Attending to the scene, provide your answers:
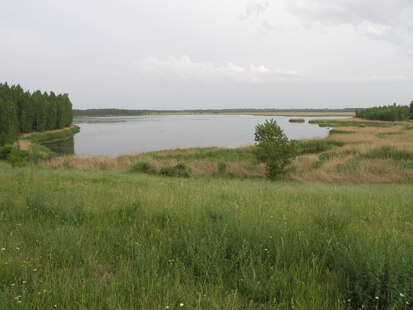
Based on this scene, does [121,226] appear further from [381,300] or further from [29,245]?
[381,300]

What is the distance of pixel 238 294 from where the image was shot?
2277 mm

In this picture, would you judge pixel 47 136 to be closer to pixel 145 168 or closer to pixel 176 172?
pixel 145 168

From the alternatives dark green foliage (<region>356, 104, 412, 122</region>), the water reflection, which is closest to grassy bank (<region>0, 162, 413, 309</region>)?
the water reflection

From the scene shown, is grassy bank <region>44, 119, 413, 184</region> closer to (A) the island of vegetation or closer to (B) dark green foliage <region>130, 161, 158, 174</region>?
(B) dark green foliage <region>130, 161, 158, 174</region>

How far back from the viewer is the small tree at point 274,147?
50.7 feet

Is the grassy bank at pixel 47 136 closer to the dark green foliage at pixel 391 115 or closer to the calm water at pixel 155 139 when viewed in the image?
the calm water at pixel 155 139

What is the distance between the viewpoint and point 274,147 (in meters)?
15.5

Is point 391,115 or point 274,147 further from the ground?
point 391,115

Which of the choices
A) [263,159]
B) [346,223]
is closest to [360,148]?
[263,159]

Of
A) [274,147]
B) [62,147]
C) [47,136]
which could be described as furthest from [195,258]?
[47,136]

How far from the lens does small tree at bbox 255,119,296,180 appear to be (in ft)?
50.7

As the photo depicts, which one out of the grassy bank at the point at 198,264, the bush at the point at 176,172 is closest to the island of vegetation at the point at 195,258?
the grassy bank at the point at 198,264

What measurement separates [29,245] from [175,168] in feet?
46.8

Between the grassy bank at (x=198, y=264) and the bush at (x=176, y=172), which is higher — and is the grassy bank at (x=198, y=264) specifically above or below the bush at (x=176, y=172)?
above
